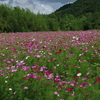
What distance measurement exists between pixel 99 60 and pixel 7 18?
23267 mm

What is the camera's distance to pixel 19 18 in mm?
27562

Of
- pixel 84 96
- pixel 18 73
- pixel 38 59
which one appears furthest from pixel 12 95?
pixel 38 59

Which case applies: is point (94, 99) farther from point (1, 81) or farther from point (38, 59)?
point (38, 59)

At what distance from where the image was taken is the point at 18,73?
4.15m

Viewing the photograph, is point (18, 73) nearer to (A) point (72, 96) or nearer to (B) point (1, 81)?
(B) point (1, 81)

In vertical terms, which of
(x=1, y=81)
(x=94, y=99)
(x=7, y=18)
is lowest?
(x=94, y=99)

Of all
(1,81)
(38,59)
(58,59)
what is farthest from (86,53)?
(1,81)

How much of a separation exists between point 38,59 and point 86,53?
2.22 meters

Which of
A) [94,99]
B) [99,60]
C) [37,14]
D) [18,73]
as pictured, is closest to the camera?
[94,99]

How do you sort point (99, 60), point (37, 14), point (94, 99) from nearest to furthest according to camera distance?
point (94, 99) < point (99, 60) < point (37, 14)

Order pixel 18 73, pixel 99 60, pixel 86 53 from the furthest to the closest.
Answer: pixel 86 53
pixel 99 60
pixel 18 73

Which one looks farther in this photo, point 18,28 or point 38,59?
point 18,28

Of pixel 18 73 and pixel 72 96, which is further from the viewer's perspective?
pixel 18 73

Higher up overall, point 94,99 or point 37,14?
point 37,14
